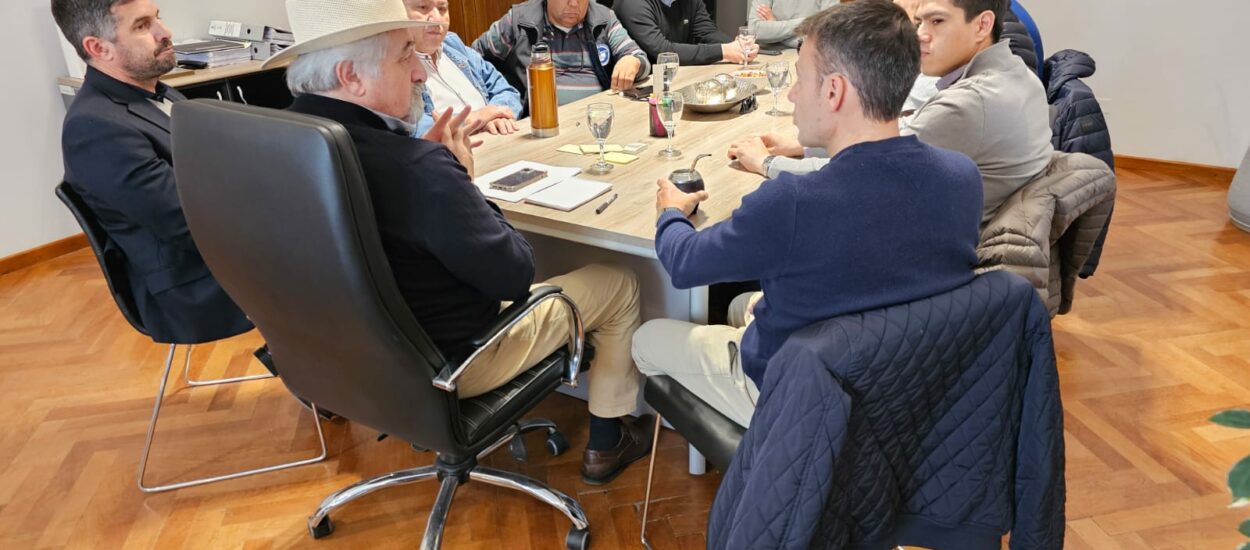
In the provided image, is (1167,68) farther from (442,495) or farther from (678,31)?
(442,495)

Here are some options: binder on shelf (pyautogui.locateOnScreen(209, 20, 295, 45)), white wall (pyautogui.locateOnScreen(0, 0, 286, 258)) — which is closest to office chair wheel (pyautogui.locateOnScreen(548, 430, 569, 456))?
binder on shelf (pyautogui.locateOnScreen(209, 20, 295, 45))

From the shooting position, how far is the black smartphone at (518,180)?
7.34 ft

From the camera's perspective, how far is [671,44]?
3.97m

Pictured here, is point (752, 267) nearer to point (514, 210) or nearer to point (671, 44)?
point (514, 210)

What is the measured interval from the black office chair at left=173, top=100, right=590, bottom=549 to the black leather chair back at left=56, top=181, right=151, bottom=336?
23.9 inches

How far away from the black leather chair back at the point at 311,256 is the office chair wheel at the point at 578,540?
1.52ft

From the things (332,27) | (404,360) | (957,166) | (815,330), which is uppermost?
(332,27)

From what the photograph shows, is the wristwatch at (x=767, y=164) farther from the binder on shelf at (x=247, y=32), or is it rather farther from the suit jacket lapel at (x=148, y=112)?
the binder on shelf at (x=247, y=32)

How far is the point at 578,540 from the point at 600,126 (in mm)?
1042

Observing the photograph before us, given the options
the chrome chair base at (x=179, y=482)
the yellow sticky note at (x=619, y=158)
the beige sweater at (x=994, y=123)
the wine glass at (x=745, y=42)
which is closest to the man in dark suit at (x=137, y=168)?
the chrome chair base at (x=179, y=482)

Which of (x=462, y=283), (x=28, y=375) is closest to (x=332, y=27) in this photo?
(x=462, y=283)

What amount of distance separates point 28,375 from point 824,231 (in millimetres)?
2929

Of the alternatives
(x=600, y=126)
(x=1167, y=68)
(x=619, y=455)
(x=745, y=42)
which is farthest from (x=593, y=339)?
(x=1167, y=68)

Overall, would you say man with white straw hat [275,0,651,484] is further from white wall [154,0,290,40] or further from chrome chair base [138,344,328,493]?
white wall [154,0,290,40]
